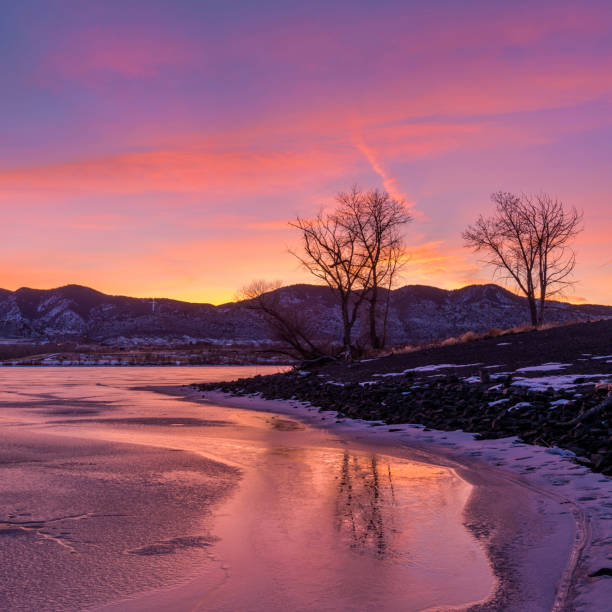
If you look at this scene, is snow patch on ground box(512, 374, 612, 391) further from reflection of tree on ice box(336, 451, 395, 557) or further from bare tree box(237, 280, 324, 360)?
bare tree box(237, 280, 324, 360)

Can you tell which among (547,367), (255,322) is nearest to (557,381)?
(547,367)

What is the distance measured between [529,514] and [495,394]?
694 cm

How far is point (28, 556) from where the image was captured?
3965 millimetres

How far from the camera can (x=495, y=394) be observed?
11.8 metres

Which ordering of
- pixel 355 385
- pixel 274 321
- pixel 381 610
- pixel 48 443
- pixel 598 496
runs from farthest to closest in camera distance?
pixel 274 321, pixel 355 385, pixel 48 443, pixel 598 496, pixel 381 610

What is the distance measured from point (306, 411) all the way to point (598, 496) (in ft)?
33.9

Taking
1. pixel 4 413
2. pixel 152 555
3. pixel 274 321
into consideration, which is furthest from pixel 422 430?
pixel 274 321

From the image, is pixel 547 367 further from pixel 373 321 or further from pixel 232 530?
pixel 373 321

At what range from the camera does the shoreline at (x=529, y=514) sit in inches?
135

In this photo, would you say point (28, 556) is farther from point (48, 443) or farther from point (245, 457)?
point (48, 443)

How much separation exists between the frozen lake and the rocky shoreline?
2286 mm

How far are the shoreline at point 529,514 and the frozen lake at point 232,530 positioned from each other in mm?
176

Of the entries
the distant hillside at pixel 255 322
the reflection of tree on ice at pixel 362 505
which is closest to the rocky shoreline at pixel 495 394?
the reflection of tree on ice at pixel 362 505

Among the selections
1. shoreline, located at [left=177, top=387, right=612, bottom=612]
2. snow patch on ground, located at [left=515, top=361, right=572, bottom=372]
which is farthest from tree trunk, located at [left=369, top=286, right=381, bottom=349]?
shoreline, located at [left=177, top=387, right=612, bottom=612]
